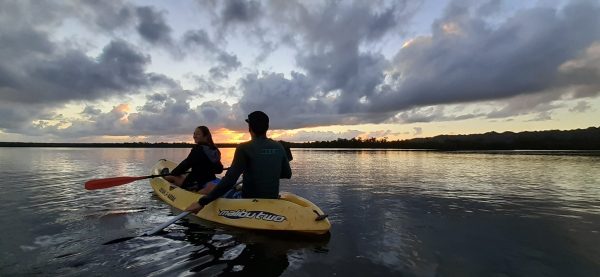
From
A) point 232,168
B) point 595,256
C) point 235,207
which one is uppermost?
point 232,168

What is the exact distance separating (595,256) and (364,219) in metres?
4.47

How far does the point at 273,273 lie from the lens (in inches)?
196

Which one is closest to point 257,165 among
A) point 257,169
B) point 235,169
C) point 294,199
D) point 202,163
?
point 257,169

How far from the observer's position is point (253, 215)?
276 inches

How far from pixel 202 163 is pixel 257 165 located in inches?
121

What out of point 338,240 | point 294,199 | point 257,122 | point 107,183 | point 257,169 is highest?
point 257,122

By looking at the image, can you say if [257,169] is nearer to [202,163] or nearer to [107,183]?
[202,163]

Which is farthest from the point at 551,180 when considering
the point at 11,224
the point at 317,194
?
the point at 11,224

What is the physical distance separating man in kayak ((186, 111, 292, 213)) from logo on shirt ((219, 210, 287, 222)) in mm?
394

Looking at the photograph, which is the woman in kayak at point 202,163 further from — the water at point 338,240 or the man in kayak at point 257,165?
the man in kayak at point 257,165

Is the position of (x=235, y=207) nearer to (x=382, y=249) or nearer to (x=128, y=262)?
(x=128, y=262)

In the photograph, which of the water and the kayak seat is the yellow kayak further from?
the water

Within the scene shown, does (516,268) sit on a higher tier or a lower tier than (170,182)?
lower

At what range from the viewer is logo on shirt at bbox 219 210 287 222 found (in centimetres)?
675
